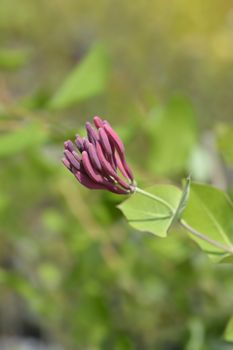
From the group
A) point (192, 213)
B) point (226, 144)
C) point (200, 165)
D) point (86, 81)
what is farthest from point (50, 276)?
point (192, 213)

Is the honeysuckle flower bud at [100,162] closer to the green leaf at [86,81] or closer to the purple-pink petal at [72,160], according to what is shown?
the purple-pink petal at [72,160]

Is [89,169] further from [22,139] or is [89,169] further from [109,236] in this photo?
[109,236]

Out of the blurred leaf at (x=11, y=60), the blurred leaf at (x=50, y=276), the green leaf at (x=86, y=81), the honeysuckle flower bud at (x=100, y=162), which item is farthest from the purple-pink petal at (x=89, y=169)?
the blurred leaf at (x=50, y=276)

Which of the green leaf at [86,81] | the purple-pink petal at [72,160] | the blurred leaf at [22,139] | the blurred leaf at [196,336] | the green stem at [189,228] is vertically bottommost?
the blurred leaf at [196,336]

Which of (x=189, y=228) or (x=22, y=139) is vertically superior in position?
(x=22, y=139)

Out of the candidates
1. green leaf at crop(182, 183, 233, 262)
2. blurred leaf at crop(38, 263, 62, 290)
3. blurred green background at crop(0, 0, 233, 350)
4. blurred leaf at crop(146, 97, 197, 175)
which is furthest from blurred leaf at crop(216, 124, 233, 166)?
blurred leaf at crop(38, 263, 62, 290)

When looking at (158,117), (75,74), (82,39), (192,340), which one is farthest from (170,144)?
(82,39)
